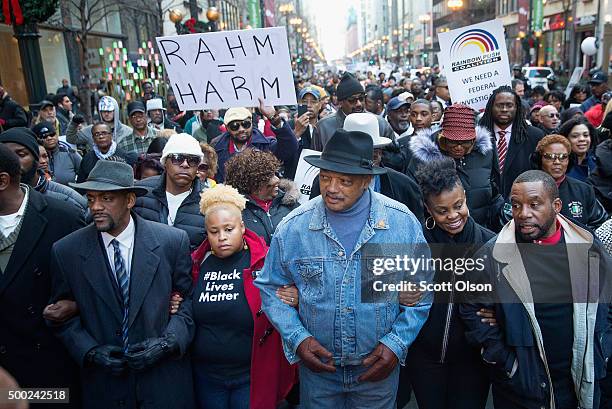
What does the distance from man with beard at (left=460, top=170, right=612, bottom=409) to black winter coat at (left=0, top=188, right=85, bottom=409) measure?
2.50m

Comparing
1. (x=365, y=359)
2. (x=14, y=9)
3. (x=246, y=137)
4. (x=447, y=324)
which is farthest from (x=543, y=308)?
(x=14, y=9)

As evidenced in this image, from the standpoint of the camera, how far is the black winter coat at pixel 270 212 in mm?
3836

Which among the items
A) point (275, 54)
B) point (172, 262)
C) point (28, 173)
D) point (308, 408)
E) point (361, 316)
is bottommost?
point (308, 408)

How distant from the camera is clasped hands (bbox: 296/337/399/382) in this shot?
2.76 m

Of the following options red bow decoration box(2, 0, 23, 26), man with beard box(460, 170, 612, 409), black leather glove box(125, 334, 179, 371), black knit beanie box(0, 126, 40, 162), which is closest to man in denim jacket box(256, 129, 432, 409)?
man with beard box(460, 170, 612, 409)

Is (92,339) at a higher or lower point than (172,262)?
lower

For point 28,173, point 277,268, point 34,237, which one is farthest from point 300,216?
point 28,173

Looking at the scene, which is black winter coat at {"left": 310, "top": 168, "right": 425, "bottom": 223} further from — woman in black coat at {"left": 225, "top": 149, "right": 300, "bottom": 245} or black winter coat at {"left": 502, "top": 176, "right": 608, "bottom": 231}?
black winter coat at {"left": 502, "top": 176, "right": 608, "bottom": 231}

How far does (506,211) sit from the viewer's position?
404cm

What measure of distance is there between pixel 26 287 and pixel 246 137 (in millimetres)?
3111

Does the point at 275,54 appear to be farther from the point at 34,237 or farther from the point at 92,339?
the point at 92,339

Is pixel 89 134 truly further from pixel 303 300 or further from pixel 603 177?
pixel 603 177

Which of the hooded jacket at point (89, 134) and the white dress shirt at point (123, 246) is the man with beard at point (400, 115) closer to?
the hooded jacket at point (89, 134)

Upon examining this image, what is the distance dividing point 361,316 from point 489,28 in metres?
5.39
